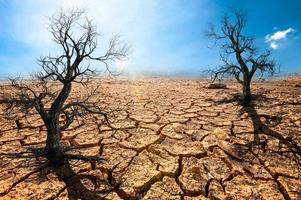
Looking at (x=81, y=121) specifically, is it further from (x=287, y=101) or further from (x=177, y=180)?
(x=287, y=101)

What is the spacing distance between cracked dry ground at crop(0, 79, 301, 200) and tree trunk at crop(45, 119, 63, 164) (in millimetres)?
123

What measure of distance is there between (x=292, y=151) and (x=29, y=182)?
11.5ft

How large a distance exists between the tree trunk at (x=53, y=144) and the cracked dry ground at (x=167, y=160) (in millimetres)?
123

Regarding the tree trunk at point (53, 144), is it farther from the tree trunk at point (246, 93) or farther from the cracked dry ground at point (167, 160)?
the tree trunk at point (246, 93)

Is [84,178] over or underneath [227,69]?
underneath

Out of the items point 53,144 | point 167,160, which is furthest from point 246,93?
point 53,144

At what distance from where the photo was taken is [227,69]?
7.51 m

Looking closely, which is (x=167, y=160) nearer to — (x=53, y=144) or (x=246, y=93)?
(x=53, y=144)

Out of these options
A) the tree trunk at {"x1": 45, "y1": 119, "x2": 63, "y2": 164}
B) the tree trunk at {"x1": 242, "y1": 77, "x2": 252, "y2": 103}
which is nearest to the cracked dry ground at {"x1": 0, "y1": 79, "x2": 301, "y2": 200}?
the tree trunk at {"x1": 45, "y1": 119, "x2": 63, "y2": 164}

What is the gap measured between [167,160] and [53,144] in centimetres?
149

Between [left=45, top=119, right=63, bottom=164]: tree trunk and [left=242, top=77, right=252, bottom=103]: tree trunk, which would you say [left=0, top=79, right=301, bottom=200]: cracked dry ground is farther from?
[left=242, top=77, right=252, bottom=103]: tree trunk

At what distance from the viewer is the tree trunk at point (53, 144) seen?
10.2 feet

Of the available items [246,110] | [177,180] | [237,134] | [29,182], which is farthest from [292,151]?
[29,182]

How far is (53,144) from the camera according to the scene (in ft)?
10.2
